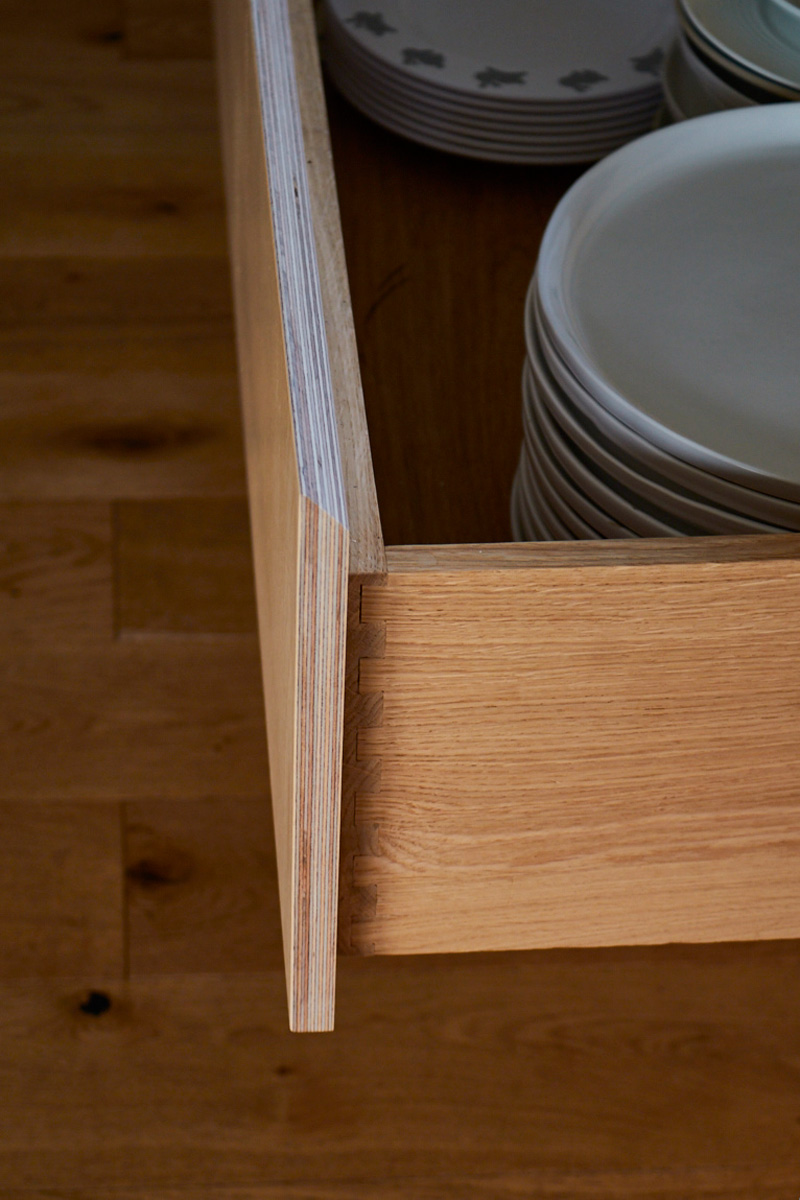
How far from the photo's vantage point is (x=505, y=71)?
0.98 m

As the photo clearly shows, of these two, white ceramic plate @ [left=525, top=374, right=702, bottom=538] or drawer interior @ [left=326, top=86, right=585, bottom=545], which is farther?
drawer interior @ [left=326, top=86, right=585, bottom=545]

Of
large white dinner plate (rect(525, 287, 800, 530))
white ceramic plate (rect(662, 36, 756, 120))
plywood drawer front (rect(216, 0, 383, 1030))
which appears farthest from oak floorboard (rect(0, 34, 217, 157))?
large white dinner plate (rect(525, 287, 800, 530))

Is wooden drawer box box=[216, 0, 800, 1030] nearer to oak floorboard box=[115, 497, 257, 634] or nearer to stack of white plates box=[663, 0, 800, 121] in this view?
stack of white plates box=[663, 0, 800, 121]

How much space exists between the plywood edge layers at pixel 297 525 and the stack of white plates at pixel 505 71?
0.96 feet

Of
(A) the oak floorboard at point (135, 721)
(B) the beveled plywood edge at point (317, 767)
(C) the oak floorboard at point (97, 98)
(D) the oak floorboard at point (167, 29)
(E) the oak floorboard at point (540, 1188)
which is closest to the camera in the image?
(B) the beveled plywood edge at point (317, 767)

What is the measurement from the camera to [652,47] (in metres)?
1.00

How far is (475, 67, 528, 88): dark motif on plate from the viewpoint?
964mm

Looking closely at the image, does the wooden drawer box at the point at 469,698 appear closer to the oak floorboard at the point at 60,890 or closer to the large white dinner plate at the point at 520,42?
the large white dinner plate at the point at 520,42

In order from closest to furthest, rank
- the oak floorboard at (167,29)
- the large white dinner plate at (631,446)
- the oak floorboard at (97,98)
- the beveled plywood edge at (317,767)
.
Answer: the beveled plywood edge at (317,767)
the large white dinner plate at (631,446)
the oak floorboard at (97,98)
the oak floorboard at (167,29)

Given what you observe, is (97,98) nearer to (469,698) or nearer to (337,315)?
(337,315)

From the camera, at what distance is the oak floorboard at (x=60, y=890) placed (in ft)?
3.33

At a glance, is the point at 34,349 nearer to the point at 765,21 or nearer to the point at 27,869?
the point at 27,869

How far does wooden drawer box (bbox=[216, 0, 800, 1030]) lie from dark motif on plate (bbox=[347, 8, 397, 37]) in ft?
1.03

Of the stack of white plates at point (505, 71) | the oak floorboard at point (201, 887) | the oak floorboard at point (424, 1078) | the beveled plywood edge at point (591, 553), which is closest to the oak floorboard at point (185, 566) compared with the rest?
the oak floorboard at point (201, 887)
